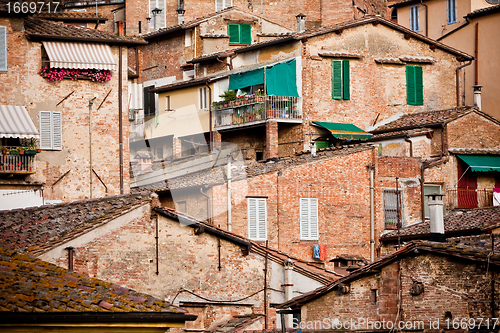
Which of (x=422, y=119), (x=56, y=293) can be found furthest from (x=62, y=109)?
(x=56, y=293)

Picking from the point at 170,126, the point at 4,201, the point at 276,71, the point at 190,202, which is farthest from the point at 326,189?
the point at 170,126

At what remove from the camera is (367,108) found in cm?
3909

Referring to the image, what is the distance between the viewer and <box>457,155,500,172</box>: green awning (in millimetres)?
35281

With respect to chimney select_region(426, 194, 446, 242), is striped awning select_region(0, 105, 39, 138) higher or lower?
higher

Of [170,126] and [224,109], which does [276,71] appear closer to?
[224,109]

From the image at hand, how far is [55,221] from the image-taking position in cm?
2262

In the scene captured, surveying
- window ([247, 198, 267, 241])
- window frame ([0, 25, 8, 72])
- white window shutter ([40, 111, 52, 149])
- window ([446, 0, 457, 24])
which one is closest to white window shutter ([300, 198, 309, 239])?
window ([247, 198, 267, 241])

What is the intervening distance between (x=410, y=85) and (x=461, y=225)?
12287 mm

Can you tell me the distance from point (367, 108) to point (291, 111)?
3383mm

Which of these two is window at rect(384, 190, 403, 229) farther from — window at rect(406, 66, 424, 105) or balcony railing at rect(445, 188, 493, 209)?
window at rect(406, 66, 424, 105)

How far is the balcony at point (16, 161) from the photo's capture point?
3070cm

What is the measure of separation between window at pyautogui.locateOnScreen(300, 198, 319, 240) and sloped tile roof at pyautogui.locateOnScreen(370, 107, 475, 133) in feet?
22.2

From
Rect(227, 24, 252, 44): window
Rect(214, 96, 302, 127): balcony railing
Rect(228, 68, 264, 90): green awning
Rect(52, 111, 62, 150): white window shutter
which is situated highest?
Rect(227, 24, 252, 44): window

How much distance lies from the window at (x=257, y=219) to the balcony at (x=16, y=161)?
24.1ft
